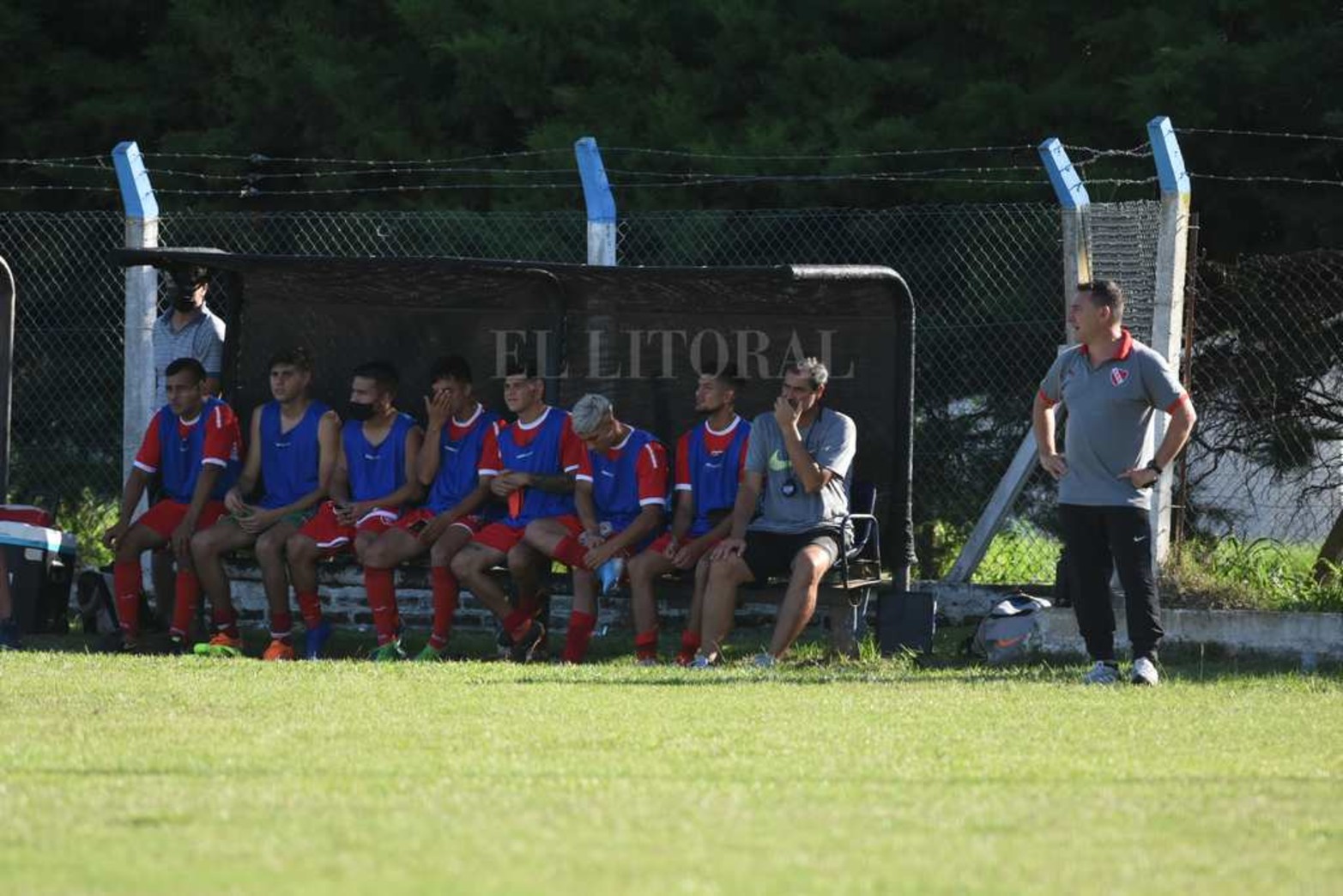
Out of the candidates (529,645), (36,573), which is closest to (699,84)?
(529,645)

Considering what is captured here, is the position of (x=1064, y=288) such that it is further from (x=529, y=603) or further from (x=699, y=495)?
(x=529, y=603)

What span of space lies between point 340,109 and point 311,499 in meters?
4.97

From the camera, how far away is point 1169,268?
1177cm

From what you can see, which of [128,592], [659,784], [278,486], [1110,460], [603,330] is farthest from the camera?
[603,330]

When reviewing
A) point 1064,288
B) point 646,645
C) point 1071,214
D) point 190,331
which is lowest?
point 646,645

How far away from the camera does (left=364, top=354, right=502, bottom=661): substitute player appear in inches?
462

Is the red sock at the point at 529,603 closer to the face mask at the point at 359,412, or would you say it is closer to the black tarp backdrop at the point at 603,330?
the black tarp backdrop at the point at 603,330

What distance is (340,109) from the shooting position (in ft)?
53.5

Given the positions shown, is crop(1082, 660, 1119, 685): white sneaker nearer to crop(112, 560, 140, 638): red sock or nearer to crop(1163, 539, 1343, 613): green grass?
crop(1163, 539, 1343, 613): green grass

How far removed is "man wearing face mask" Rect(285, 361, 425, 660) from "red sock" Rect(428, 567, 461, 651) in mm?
249

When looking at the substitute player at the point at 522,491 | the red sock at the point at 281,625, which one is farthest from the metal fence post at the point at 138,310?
the substitute player at the point at 522,491

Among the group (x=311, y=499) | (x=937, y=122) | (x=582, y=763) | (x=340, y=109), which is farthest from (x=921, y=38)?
(x=582, y=763)

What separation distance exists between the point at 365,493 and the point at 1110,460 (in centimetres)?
430

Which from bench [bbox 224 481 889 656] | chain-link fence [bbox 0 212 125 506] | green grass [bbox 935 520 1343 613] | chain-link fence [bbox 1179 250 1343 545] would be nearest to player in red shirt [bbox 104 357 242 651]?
bench [bbox 224 481 889 656]
